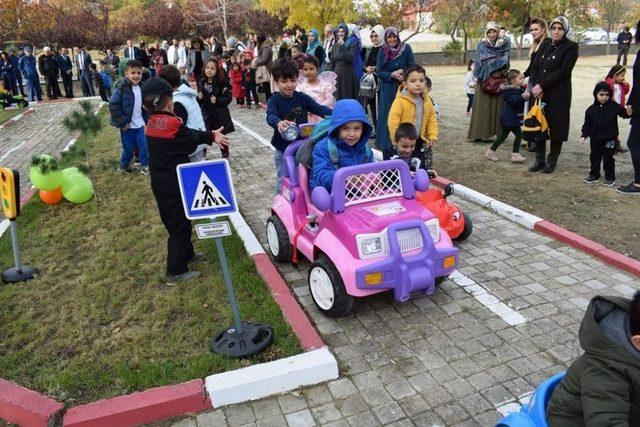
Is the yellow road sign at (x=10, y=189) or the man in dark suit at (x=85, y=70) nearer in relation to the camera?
the yellow road sign at (x=10, y=189)

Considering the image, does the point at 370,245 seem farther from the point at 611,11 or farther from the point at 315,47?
the point at 611,11

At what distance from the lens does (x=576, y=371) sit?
2.12 m

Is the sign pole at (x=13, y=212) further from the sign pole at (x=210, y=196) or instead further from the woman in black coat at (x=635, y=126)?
the woman in black coat at (x=635, y=126)

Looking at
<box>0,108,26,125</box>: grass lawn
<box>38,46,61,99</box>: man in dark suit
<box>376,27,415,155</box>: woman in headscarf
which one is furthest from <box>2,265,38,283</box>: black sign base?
<box>38,46,61,99</box>: man in dark suit

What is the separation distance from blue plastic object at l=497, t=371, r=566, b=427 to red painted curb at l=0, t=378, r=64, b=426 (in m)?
2.65

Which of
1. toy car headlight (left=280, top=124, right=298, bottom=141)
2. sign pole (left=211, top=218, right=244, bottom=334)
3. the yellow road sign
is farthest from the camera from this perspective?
toy car headlight (left=280, top=124, right=298, bottom=141)

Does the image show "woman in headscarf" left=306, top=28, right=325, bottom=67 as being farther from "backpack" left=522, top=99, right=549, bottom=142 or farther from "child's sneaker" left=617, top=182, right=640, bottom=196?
"child's sneaker" left=617, top=182, right=640, bottom=196

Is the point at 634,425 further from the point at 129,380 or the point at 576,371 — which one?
the point at 129,380

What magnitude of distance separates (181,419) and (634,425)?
2.46m

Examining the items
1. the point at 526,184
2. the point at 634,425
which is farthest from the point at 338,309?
the point at 526,184

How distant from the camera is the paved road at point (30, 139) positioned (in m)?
9.95

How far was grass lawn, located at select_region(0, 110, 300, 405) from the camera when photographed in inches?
136

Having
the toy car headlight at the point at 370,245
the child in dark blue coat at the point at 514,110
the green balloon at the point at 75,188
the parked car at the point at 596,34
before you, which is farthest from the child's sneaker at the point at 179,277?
the parked car at the point at 596,34

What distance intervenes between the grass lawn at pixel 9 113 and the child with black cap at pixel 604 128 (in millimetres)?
15026
